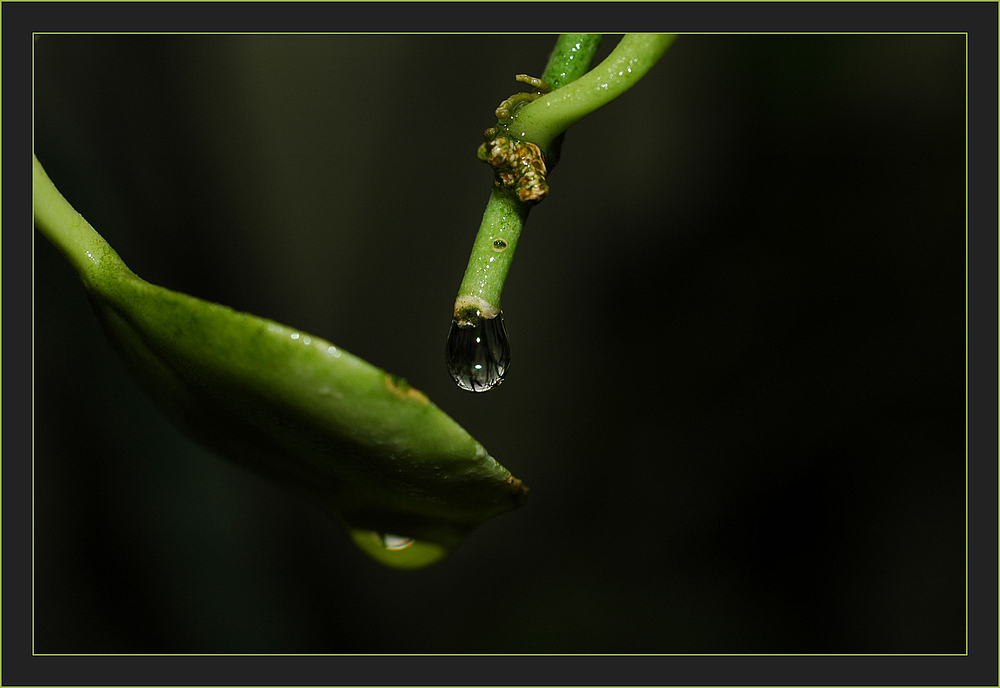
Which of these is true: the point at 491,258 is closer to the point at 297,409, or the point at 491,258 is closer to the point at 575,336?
the point at 297,409

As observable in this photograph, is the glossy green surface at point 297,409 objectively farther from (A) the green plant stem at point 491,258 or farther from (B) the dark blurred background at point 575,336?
(B) the dark blurred background at point 575,336

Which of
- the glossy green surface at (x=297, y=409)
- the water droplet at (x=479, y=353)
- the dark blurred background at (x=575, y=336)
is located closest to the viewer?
the glossy green surface at (x=297, y=409)

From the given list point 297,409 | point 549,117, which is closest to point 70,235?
point 297,409

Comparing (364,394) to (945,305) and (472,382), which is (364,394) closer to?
(472,382)

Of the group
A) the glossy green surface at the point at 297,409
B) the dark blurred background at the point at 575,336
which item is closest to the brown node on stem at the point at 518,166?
the glossy green surface at the point at 297,409

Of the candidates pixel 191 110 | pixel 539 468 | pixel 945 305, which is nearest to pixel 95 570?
pixel 191 110

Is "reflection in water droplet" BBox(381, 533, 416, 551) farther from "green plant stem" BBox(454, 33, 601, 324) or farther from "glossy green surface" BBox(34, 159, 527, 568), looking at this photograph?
"green plant stem" BBox(454, 33, 601, 324)

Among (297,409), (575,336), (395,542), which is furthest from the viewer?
(575,336)
